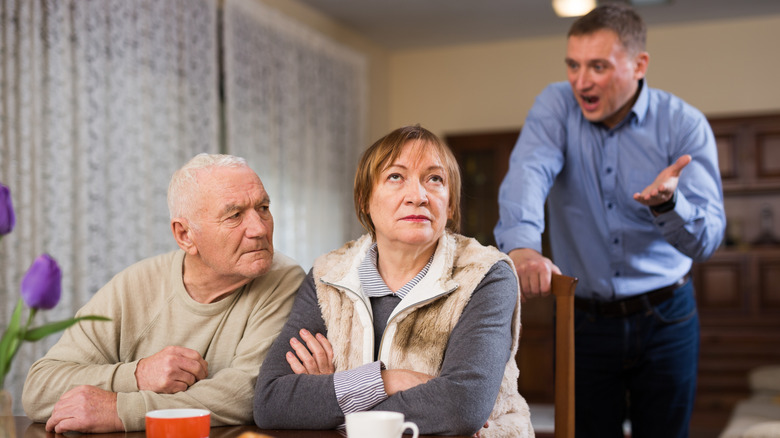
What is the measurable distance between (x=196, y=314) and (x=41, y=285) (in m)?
0.79

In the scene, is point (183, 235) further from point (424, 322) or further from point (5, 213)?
point (5, 213)

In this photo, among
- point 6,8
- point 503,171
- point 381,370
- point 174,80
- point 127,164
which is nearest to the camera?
point 381,370

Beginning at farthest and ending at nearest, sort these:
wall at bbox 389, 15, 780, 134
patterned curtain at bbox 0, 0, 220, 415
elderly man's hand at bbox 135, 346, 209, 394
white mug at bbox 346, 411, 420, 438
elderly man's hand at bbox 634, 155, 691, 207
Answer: wall at bbox 389, 15, 780, 134, patterned curtain at bbox 0, 0, 220, 415, elderly man's hand at bbox 634, 155, 691, 207, elderly man's hand at bbox 135, 346, 209, 394, white mug at bbox 346, 411, 420, 438

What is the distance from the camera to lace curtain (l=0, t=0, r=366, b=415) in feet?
10.8

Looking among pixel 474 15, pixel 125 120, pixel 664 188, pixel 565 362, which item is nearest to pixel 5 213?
pixel 565 362

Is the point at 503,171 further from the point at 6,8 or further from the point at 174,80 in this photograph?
the point at 6,8

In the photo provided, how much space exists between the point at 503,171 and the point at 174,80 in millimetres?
2889

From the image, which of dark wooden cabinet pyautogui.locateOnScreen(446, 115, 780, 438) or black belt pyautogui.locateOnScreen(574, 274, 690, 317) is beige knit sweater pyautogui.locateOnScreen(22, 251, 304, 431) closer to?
black belt pyautogui.locateOnScreen(574, 274, 690, 317)

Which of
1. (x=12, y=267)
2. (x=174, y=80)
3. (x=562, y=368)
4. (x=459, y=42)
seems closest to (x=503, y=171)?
(x=459, y=42)

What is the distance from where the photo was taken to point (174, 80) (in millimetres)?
4176

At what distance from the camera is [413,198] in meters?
1.52

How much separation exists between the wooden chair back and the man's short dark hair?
87 centimetres

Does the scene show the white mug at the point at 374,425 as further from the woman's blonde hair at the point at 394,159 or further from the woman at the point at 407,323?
the woman's blonde hair at the point at 394,159

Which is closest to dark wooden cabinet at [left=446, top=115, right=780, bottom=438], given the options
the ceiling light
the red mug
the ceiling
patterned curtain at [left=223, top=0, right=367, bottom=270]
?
the ceiling
